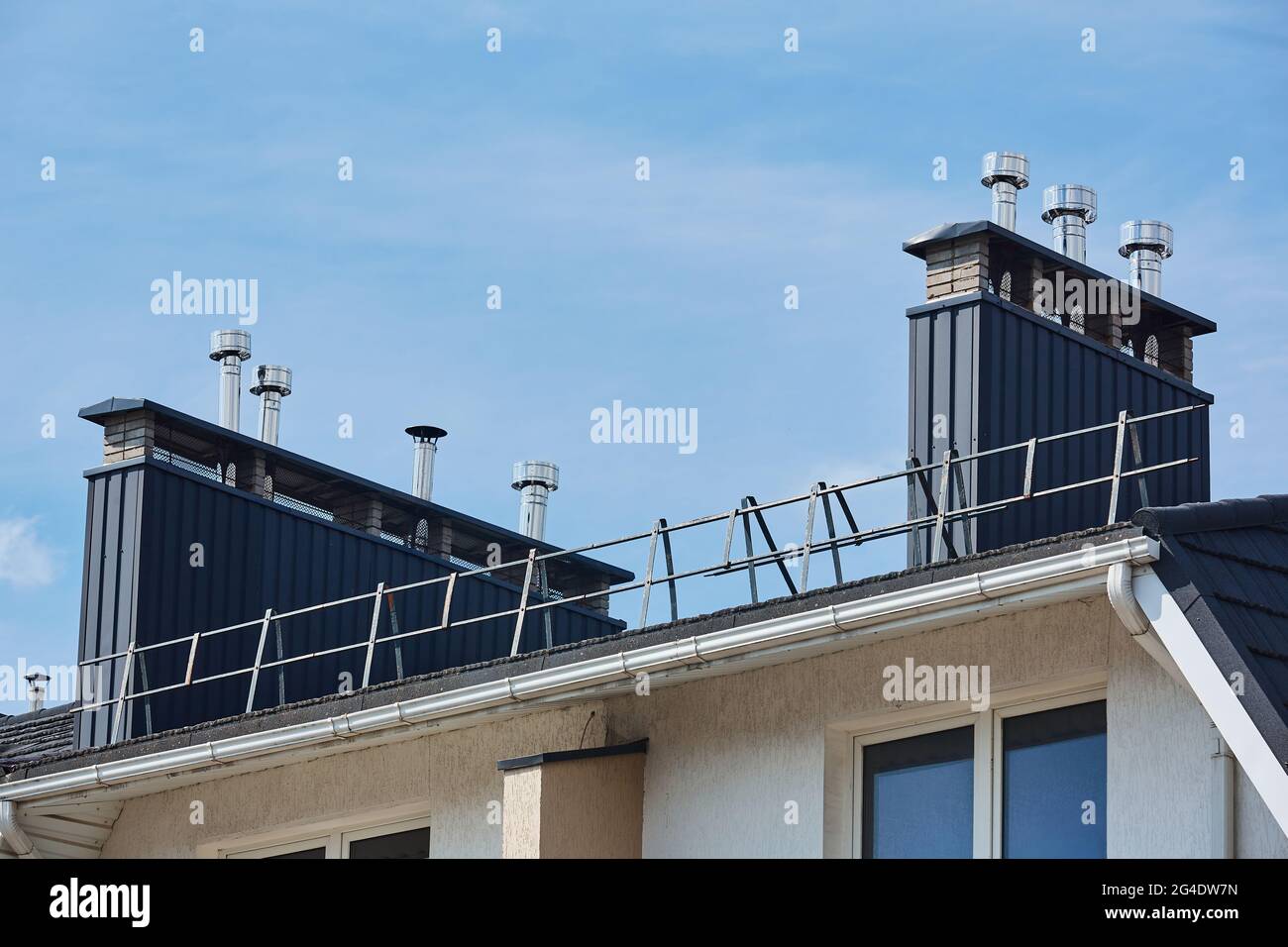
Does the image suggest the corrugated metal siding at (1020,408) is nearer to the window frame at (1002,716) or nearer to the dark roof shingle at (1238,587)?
the window frame at (1002,716)

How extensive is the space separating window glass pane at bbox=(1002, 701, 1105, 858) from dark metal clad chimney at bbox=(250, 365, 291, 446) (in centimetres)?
1283

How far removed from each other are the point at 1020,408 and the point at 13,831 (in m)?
7.42

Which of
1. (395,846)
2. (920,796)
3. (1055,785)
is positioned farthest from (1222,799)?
(395,846)

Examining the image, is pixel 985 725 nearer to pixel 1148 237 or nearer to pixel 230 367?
pixel 1148 237

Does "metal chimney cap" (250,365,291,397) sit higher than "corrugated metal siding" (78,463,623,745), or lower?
higher

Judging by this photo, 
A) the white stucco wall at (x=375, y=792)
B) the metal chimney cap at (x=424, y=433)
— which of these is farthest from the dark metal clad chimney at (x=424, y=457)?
the white stucco wall at (x=375, y=792)

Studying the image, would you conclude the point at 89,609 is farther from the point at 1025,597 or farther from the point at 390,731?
the point at 1025,597

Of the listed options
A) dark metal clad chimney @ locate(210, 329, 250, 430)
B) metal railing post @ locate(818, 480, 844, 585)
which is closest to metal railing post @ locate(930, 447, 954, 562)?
metal railing post @ locate(818, 480, 844, 585)

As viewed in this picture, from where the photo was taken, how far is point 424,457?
25328mm

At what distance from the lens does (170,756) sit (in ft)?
51.3

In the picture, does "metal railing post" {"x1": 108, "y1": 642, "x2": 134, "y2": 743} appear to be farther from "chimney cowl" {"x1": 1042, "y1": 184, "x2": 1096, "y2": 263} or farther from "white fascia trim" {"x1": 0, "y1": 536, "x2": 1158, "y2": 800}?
"chimney cowl" {"x1": 1042, "y1": 184, "x2": 1096, "y2": 263}

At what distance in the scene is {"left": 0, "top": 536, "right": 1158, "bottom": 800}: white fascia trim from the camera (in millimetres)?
11781
